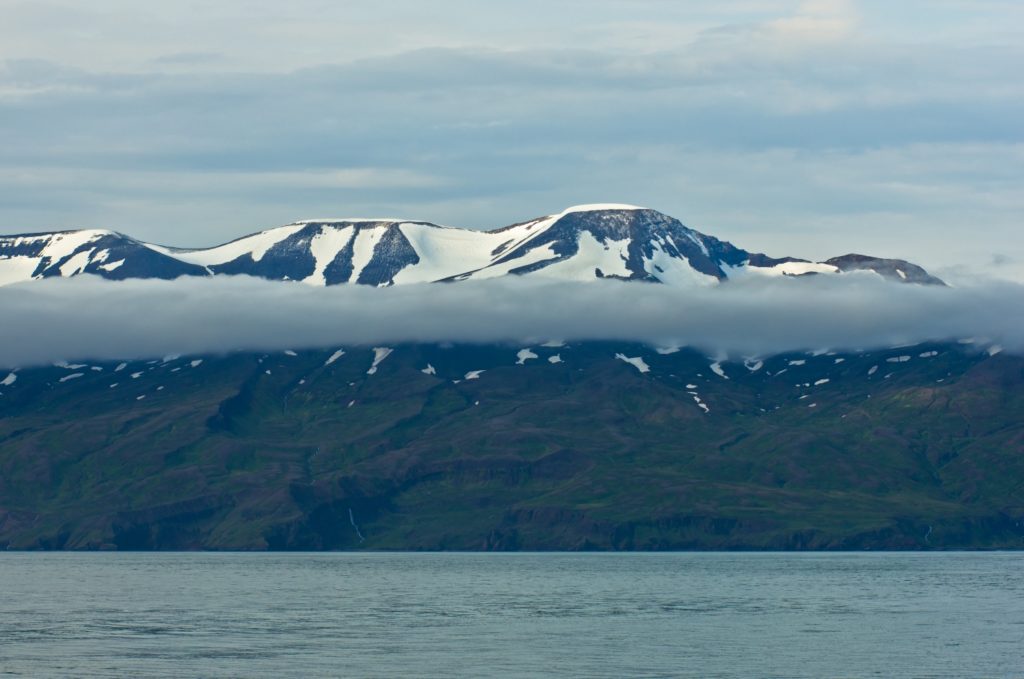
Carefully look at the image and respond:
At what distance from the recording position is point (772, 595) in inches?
7643

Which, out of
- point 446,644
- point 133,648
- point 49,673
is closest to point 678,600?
point 446,644

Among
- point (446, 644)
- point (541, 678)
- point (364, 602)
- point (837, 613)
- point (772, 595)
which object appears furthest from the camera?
point (772, 595)

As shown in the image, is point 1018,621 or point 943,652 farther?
point 1018,621

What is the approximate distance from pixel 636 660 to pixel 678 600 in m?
68.5

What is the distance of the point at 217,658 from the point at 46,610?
54.8 meters

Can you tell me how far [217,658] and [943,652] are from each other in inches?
2108

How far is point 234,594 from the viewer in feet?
645

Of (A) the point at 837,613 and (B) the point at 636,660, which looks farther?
(A) the point at 837,613

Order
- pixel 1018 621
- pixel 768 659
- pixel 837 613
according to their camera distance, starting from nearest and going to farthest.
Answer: pixel 768 659 → pixel 1018 621 → pixel 837 613

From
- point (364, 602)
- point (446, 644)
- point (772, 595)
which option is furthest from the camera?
point (772, 595)

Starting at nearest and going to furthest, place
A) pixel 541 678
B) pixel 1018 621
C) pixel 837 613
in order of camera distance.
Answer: pixel 541 678 < pixel 1018 621 < pixel 837 613

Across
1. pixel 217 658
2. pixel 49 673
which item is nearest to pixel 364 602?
pixel 217 658

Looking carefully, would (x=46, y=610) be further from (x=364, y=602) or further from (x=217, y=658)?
(x=217, y=658)

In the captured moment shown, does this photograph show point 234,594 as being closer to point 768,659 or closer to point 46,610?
point 46,610
